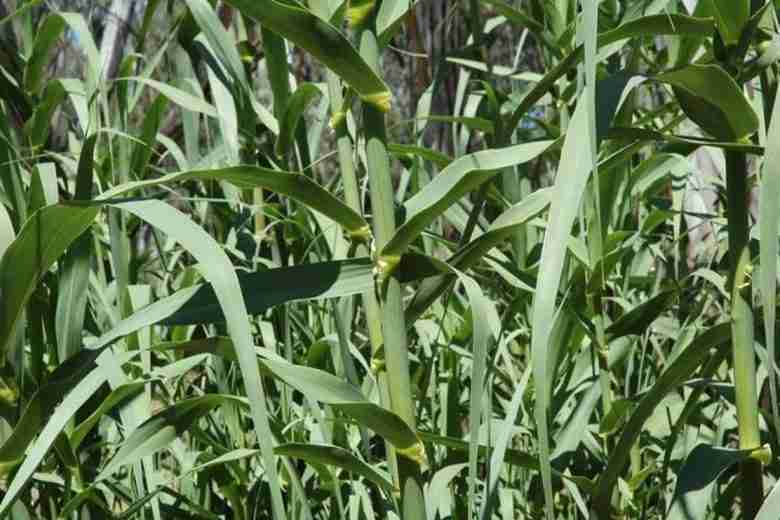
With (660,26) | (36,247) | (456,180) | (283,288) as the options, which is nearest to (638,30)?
(660,26)

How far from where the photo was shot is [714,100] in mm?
646

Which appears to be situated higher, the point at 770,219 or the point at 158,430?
the point at 770,219

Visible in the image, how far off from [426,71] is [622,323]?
94 centimetres

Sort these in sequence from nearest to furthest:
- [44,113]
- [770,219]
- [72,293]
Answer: [770,219], [72,293], [44,113]

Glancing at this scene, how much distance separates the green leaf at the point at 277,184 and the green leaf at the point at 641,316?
1.01ft

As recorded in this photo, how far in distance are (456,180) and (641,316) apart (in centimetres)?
33

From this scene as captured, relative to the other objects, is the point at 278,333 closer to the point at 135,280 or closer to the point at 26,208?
the point at 135,280

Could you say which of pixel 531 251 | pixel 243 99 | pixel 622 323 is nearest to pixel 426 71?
pixel 531 251

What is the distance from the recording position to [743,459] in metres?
0.71

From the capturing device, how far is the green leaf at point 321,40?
58cm

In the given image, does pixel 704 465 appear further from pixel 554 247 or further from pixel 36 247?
pixel 36 247

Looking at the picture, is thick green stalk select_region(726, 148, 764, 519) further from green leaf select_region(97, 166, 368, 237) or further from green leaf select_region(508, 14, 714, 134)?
green leaf select_region(97, 166, 368, 237)

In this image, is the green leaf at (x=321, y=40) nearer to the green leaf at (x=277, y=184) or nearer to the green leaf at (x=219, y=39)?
the green leaf at (x=277, y=184)

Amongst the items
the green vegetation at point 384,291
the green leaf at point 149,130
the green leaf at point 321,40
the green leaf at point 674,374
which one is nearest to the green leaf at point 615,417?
the green vegetation at point 384,291
